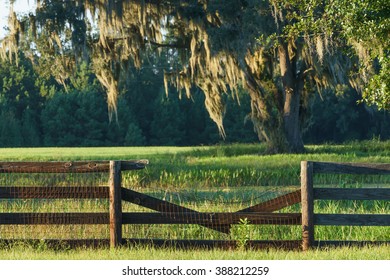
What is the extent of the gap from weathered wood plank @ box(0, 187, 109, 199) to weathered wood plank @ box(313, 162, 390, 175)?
9.27 feet

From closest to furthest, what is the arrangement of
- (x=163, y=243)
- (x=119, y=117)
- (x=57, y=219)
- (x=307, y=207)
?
(x=307, y=207) < (x=163, y=243) < (x=57, y=219) < (x=119, y=117)

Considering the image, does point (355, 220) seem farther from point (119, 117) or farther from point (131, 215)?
point (119, 117)

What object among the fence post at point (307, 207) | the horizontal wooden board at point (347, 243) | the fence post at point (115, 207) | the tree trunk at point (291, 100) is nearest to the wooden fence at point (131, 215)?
the fence post at point (115, 207)

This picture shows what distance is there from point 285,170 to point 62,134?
219 ft

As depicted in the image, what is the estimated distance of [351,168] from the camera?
10852 millimetres

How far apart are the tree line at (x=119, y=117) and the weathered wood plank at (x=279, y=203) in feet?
237

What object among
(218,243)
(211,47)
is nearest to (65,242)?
(218,243)

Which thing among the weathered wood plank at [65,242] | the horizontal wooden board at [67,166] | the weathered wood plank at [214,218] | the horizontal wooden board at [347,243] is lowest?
the horizontal wooden board at [347,243]

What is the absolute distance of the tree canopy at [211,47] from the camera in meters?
30.5

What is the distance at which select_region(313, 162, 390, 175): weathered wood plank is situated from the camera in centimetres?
1079

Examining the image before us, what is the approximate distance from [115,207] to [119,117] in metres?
77.2

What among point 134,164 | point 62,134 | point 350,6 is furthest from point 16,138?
point 134,164

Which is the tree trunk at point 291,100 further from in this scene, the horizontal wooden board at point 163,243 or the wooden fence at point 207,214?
the horizontal wooden board at point 163,243

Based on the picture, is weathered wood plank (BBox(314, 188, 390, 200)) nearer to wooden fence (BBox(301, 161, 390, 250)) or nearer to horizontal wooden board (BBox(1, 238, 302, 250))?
wooden fence (BBox(301, 161, 390, 250))
